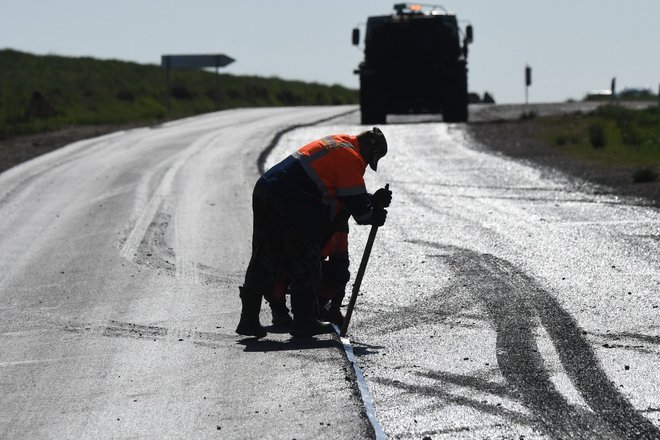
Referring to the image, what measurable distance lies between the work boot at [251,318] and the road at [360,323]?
0.35ft

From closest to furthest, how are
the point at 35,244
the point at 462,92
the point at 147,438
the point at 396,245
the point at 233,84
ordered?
the point at 147,438
the point at 396,245
the point at 35,244
the point at 462,92
the point at 233,84

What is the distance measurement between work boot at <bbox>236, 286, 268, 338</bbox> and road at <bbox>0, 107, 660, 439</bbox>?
11 centimetres

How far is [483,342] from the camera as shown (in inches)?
326

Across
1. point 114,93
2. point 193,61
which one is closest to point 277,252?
point 193,61

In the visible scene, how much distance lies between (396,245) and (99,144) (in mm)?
14863

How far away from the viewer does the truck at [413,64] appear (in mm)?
30297


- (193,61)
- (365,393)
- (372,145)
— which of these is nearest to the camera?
(365,393)

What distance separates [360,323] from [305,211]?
1.01m

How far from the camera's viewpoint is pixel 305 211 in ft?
28.2

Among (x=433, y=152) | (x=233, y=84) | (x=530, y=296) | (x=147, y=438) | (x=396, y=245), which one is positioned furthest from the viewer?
(x=233, y=84)

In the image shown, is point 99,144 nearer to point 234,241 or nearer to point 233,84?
point 234,241

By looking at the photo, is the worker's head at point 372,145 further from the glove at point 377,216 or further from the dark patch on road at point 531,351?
the dark patch on road at point 531,351

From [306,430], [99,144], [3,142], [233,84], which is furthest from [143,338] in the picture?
[233,84]

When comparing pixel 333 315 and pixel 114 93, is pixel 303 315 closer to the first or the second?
pixel 333 315
